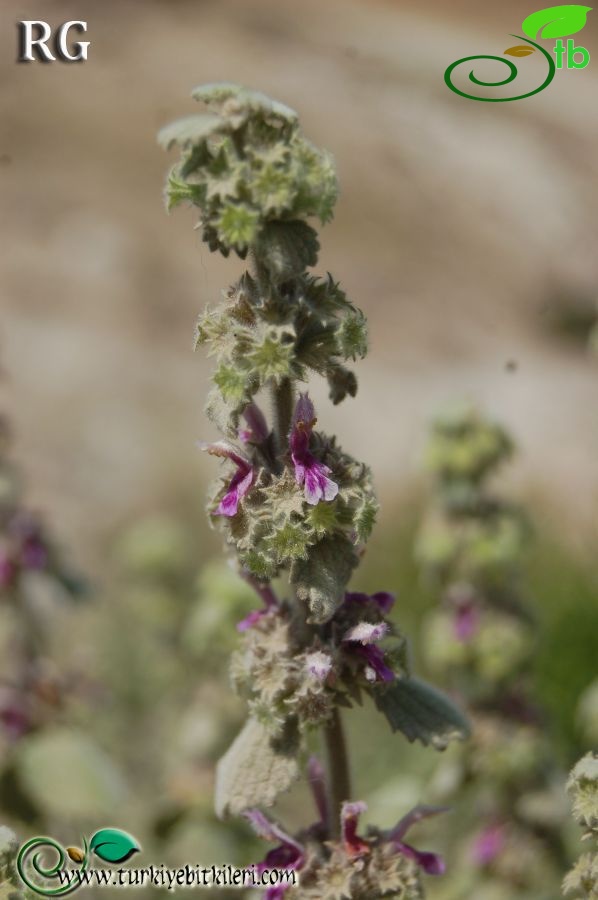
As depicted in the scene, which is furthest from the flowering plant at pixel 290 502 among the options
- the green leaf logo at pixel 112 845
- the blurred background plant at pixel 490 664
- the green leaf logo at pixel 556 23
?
the green leaf logo at pixel 556 23

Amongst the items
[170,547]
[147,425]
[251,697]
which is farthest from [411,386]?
[251,697]

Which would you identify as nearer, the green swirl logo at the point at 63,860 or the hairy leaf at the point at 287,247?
the hairy leaf at the point at 287,247

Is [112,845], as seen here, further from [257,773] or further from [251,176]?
[251,176]

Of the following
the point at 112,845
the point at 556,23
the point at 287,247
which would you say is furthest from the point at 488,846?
the point at 287,247

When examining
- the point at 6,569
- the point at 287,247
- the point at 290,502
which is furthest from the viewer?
the point at 6,569

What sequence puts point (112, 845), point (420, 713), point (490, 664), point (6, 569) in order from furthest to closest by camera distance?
point (490, 664), point (6, 569), point (112, 845), point (420, 713)

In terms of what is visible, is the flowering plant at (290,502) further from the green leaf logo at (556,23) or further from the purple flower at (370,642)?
the green leaf logo at (556,23)
